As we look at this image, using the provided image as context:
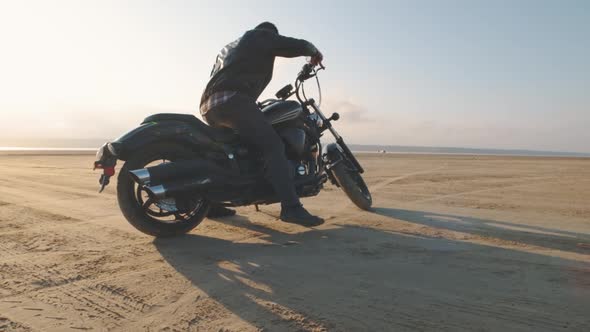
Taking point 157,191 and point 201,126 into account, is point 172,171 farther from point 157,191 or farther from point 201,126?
point 201,126

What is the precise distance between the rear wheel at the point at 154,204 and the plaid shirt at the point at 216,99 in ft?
1.61

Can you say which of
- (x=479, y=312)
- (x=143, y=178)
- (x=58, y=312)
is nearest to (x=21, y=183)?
(x=143, y=178)

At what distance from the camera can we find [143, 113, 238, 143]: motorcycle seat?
12.5 ft

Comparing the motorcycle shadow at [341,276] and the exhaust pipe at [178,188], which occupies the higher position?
the exhaust pipe at [178,188]

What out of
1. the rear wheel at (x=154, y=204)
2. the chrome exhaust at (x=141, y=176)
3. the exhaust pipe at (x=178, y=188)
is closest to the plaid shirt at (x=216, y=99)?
the rear wheel at (x=154, y=204)

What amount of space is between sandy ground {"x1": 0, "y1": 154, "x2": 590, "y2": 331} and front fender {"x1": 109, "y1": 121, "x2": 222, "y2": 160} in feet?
2.69

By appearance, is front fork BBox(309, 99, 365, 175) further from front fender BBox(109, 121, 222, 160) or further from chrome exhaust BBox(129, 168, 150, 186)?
chrome exhaust BBox(129, 168, 150, 186)

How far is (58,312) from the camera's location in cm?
209

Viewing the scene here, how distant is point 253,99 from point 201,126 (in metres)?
0.58

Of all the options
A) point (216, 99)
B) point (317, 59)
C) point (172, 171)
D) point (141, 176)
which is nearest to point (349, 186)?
point (317, 59)

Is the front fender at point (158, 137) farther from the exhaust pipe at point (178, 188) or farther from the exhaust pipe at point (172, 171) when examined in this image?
the exhaust pipe at point (178, 188)

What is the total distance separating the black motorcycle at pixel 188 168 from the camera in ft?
11.5

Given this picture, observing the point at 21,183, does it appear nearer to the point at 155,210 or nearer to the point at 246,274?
the point at 155,210

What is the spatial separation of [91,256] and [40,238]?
83 cm
